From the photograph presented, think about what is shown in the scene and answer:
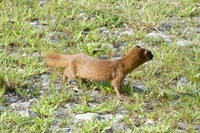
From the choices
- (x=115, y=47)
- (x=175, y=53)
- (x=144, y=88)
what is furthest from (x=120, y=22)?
(x=144, y=88)

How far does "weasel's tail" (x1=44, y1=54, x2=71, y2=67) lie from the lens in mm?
3998

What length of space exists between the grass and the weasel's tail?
3.2 inches

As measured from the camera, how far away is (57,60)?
13.2 ft

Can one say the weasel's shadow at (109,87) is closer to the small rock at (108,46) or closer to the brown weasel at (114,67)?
the brown weasel at (114,67)

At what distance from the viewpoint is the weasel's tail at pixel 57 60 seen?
3998 mm

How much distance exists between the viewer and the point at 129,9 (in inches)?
211

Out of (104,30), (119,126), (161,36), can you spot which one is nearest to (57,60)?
(119,126)

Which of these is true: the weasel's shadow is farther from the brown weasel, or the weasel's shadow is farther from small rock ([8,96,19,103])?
small rock ([8,96,19,103])

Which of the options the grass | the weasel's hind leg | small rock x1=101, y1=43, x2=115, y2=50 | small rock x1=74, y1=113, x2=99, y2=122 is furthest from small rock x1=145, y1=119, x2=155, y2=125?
small rock x1=101, y1=43, x2=115, y2=50

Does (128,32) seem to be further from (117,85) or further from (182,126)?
(182,126)

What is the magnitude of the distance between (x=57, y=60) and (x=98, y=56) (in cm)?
54

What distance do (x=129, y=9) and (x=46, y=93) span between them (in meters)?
1.87

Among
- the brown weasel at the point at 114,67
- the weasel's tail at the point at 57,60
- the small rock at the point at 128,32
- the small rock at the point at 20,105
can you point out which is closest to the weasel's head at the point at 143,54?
the brown weasel at the point at 114,67

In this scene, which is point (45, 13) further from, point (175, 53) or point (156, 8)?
point (175, 53)
